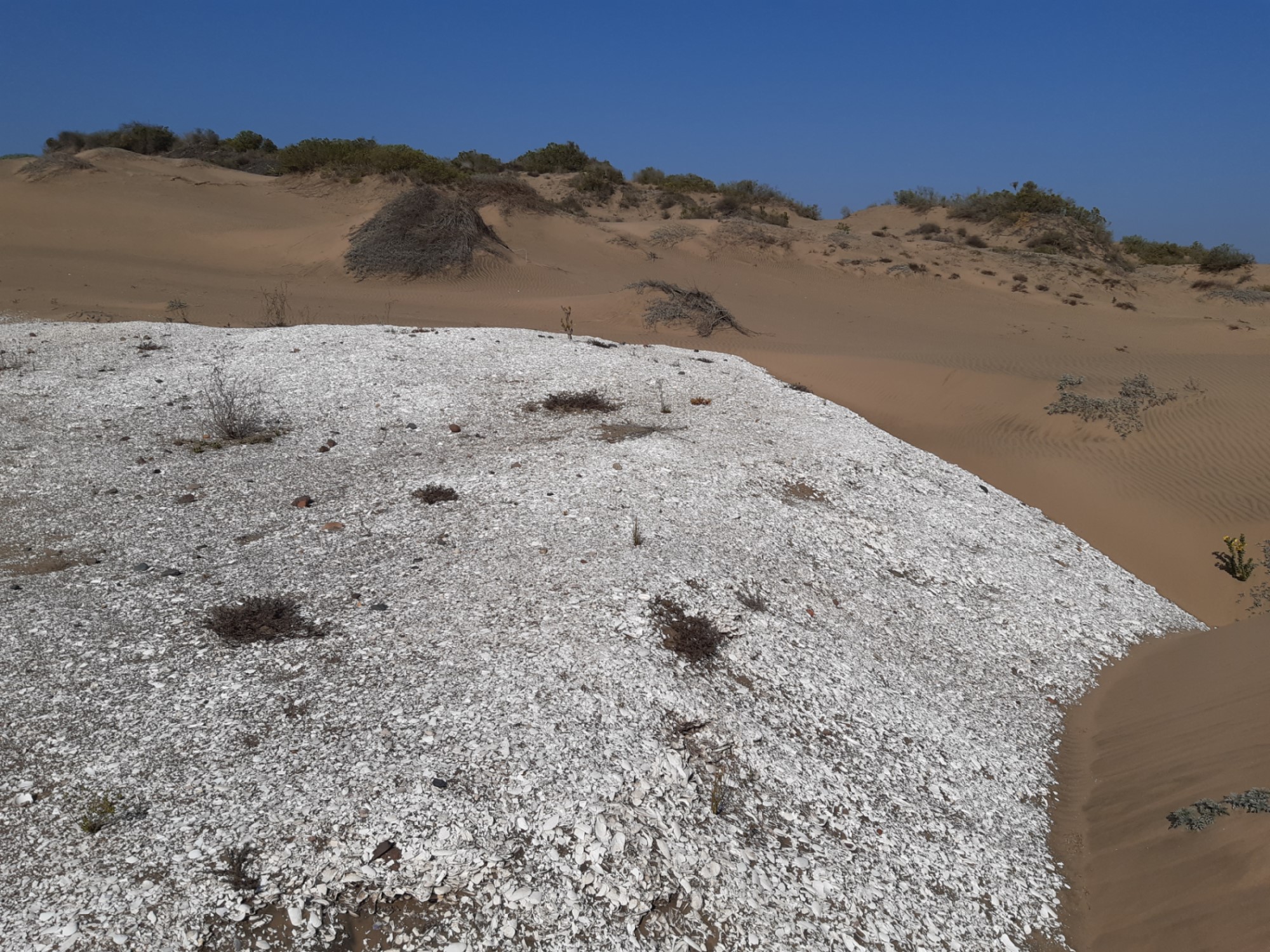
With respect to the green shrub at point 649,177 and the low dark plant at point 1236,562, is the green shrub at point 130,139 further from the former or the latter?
the low dark plant at point 1236,562

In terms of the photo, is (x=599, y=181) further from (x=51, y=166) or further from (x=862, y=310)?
Result: (x=51, y=166)

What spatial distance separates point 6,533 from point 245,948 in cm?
482

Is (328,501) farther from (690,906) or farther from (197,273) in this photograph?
(197,273)

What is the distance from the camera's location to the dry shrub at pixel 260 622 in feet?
16.5

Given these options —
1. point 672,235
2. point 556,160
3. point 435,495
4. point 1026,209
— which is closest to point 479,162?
point 556,160

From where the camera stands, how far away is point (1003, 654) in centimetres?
661

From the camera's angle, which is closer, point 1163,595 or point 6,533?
point 6,533

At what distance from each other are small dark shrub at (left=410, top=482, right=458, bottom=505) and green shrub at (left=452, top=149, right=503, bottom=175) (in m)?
40.0

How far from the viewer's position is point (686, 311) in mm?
19438

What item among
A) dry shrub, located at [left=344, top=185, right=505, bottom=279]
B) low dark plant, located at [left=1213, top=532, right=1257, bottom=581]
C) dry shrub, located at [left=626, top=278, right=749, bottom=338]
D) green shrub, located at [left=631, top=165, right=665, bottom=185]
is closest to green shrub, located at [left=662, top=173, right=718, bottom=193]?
green shrub, located at [left=631, top=165, right=665, bottom=185]

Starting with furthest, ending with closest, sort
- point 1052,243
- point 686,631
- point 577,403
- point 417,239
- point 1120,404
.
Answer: point 1052,243 < point 417,239 < point 1120,404 < point 577,403 < point 686,631

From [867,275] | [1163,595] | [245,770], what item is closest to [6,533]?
[245,770]

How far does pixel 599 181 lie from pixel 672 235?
390 inches

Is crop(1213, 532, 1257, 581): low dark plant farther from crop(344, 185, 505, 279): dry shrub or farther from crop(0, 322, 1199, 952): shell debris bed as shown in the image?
crop(344, 185, 505, 279): dry shrub
